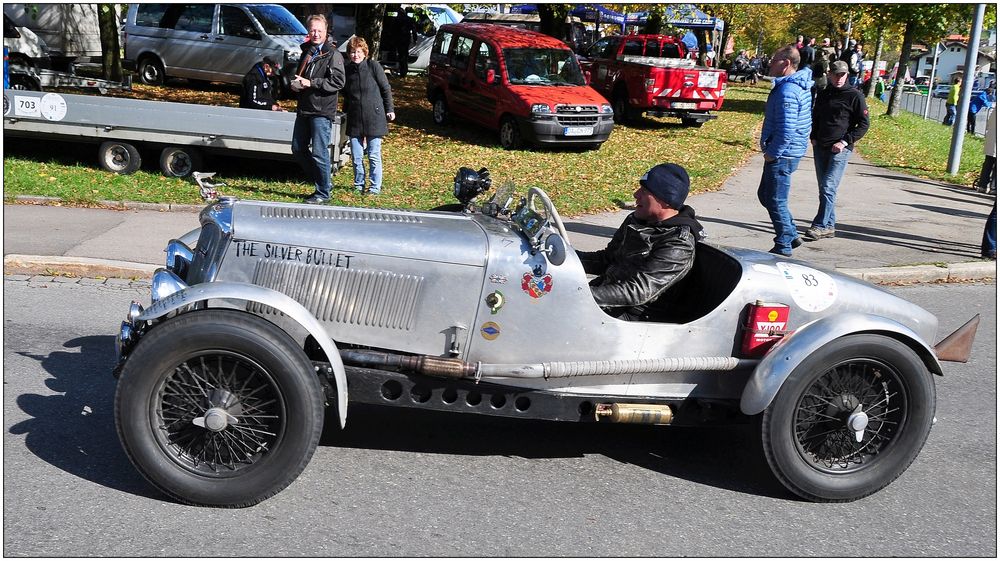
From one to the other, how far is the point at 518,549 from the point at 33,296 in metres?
4.70

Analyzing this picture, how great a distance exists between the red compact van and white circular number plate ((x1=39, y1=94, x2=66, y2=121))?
6921 millimetres

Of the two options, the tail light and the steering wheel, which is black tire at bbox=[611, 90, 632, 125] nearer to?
the steering wheel

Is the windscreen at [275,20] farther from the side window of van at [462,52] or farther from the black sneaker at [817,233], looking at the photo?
the black sneaker at [817,233]

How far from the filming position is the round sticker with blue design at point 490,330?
Answer: 4062 millimetres

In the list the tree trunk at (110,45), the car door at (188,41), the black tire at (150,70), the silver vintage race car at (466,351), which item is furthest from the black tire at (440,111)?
the silver vintage race car at (466,351)

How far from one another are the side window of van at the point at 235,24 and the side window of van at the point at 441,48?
3.44 m

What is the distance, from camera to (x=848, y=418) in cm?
421

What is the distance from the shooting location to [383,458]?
4.43 m

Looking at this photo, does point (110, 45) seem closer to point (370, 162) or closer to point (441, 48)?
point (441, 48)

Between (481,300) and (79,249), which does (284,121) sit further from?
(481,300)

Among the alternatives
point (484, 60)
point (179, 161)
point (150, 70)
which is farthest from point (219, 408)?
point (150, 70)

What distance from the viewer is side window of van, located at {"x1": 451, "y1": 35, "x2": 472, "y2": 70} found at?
1663 centimetres

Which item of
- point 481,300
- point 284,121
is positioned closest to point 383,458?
point 481,300

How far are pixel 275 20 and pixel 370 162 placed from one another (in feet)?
29.6
